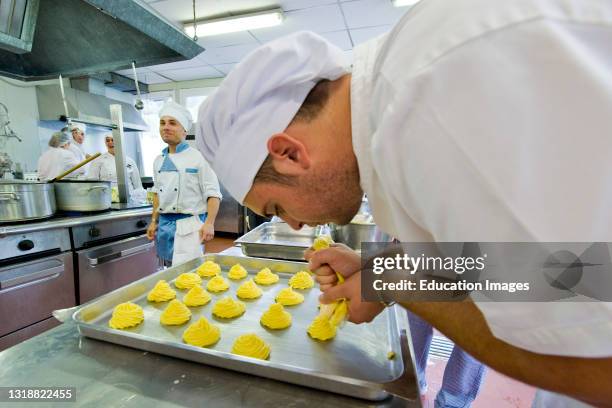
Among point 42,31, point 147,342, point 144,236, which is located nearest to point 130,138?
point 144,236

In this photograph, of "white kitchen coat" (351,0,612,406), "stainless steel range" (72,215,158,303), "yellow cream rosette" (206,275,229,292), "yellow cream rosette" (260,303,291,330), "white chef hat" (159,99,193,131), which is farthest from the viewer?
"white chef hat" (159,99,193,131)

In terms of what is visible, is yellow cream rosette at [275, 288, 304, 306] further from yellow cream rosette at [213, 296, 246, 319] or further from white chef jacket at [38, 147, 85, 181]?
white chef jacket at [38, 147, 85, 181]

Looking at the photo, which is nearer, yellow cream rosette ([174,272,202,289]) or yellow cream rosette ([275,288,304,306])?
yellow cream rosette ([275,288,304,306])

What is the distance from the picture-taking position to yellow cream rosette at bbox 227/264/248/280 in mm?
1593

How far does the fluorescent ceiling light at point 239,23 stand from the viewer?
394 cm

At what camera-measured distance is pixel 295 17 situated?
409 cm

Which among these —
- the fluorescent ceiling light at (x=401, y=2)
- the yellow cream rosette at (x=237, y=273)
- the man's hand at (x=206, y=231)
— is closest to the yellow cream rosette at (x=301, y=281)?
the yellow cream rosette at (x=237, y=273)

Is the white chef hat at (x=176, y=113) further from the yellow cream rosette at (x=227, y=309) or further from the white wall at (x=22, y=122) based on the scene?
the white wall at (x=22, y=122)

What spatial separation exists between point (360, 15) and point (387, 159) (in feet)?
14.5

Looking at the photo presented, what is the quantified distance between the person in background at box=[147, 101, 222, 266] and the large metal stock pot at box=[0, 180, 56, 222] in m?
0.68

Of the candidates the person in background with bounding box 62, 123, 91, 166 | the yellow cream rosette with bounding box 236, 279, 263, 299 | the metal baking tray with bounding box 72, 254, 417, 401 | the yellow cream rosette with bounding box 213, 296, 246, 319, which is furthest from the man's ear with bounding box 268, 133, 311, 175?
the person in background with bounding box 62, 123, 91, 166

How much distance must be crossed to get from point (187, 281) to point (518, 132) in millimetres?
1463

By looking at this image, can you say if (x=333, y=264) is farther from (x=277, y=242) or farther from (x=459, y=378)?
(x=459, y=378)

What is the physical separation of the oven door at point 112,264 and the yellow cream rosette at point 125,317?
4.32 ft
